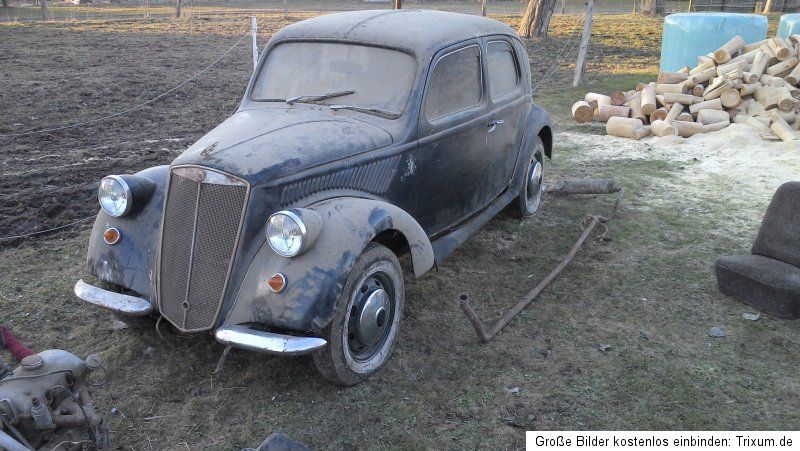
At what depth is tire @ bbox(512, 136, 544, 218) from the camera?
19.3ft

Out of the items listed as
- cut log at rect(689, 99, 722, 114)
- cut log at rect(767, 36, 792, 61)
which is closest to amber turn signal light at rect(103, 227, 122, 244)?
cut log at rect(689, 99, 722, 114)

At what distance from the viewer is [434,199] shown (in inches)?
179

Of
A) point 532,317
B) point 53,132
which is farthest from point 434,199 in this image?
point 53,132

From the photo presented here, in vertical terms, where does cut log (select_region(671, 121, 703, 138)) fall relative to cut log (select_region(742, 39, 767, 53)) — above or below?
below

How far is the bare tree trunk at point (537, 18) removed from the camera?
54.5ft

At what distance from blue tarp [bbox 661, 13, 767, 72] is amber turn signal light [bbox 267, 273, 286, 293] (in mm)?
10228

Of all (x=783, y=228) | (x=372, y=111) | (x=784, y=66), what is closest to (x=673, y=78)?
(x=784, y=66)

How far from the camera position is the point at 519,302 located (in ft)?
14.6

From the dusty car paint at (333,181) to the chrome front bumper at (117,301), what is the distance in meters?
0.09

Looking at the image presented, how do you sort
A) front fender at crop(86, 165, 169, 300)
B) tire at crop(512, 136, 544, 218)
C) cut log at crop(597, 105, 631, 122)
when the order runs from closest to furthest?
front fender at crop(86, 165, 169, 300) → tire at crop(512, 136, 544, 218) → cut log at crop(597, 105, 631, 122)

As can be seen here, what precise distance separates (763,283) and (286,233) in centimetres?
319

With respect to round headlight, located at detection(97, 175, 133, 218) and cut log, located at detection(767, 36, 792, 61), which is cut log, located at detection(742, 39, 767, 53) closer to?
cut log, located at detection(767, 36, 792, 61)

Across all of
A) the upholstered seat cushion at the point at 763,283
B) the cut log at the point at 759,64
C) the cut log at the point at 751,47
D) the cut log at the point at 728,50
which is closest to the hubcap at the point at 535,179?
the upholstered seat cushion at the point at 763,283

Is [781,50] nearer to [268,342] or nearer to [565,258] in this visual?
[565,258]
